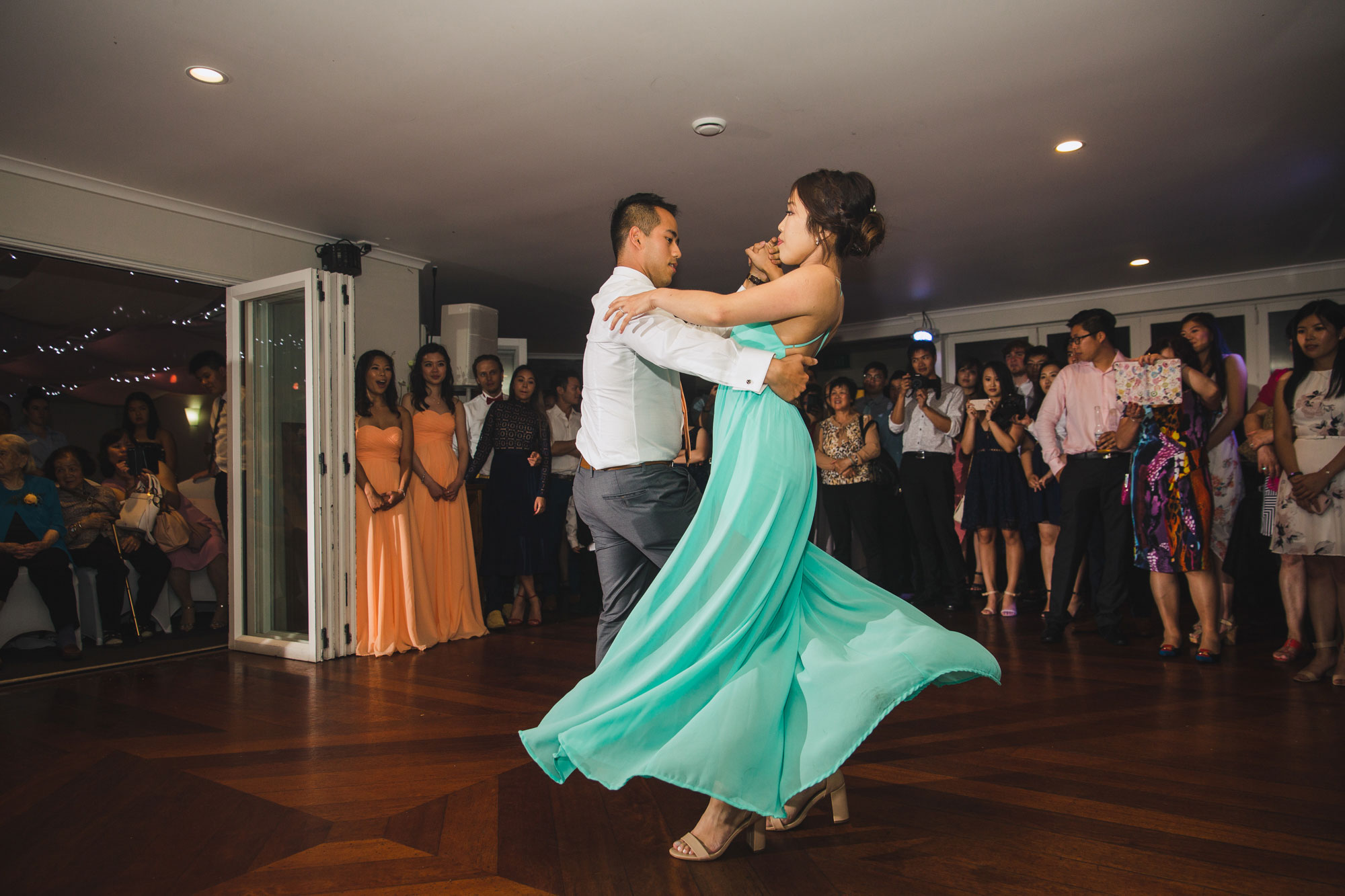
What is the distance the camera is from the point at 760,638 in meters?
1.68

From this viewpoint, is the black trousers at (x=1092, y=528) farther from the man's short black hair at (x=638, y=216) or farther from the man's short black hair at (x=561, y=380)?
the man's short black hair at (x=561, y=380)

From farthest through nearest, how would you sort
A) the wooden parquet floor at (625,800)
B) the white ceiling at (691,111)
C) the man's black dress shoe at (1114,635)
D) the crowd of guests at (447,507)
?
1. the crowd of guests at (447,507)
2. the man's black dress shoe at (1114,635)
3. the white ceiling at (691,111)
4. the wooden parquet floor at (625,800)

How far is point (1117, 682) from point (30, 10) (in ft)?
16.0

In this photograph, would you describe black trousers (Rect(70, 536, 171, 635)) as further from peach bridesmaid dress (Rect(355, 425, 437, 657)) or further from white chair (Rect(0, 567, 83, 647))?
peach bridesmaid dress (Rect(355, 425, 437, 657))

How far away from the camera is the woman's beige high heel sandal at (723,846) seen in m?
1.71

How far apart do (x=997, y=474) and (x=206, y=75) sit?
15.6ft

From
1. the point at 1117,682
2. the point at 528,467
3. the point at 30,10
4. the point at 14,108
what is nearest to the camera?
the point at 30,10

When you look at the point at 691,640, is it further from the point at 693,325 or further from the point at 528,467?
the point at 528,467

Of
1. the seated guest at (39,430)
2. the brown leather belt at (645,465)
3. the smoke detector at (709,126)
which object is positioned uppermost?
the smoke detector at (709,126)

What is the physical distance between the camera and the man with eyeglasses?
13.0ft

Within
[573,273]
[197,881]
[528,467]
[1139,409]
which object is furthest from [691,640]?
[573,273]

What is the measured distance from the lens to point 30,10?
2.90 metres

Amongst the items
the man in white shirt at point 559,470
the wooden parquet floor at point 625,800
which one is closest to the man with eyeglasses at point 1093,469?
the wooden parquet floor at point 625,800

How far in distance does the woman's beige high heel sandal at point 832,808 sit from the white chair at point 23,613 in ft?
14.3
